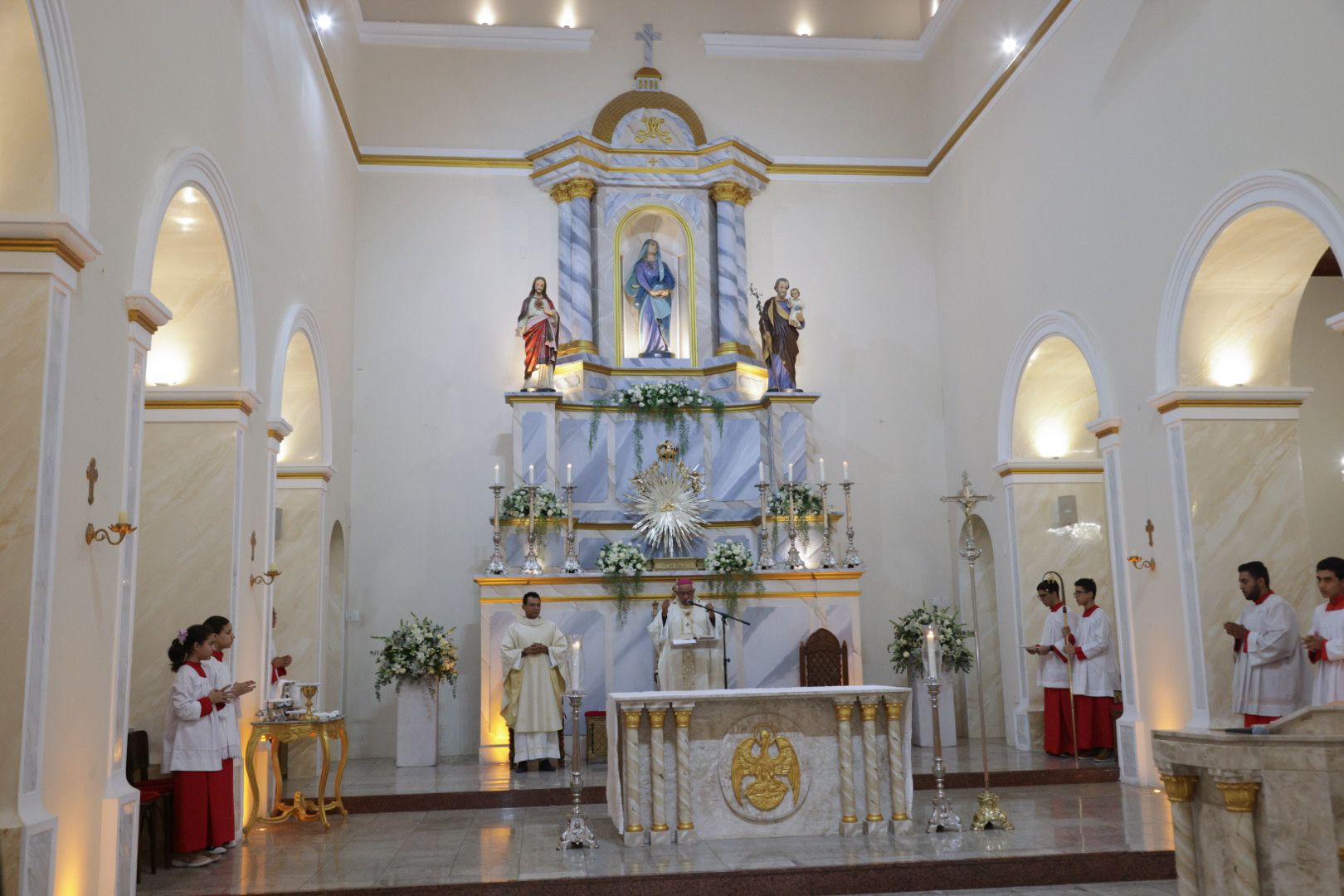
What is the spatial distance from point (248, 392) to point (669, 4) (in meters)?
9.68

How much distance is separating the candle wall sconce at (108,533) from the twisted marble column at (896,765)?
486 centimetres

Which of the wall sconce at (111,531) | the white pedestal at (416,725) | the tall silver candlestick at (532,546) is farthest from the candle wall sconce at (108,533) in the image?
the tall silver candlestick at (532,546)

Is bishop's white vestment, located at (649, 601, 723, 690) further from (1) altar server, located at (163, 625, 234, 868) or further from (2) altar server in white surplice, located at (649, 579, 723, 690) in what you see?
(1) altar server, located at (163, 625, 234, 868)

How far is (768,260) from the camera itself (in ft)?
52.4

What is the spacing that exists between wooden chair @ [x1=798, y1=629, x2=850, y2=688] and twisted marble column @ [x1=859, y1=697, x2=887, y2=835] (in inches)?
166

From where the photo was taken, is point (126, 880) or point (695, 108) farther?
point (695, 108)

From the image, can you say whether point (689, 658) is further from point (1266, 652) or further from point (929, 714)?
point (1266, 652)

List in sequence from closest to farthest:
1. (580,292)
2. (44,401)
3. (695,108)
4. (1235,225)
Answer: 1. (44,401)
2. (1235,225)
3. (580,292)
4. (695,108)

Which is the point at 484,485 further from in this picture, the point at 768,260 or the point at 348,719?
the point at 768,260

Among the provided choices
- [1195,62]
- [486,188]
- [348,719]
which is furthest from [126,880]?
[486,188]

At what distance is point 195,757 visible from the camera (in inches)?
308

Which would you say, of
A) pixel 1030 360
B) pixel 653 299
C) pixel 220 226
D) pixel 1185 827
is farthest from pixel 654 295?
pixel 1185 827

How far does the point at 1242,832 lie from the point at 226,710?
6.37m

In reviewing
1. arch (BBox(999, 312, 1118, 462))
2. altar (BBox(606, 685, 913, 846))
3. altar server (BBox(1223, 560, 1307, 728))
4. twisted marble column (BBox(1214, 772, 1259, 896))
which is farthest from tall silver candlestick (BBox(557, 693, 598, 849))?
arch (BBox(999, 312, 1118, 462))
